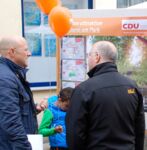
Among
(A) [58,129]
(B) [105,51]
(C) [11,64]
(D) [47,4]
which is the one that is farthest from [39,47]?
(B) [105,51]

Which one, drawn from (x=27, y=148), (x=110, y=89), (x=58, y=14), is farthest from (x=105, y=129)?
(x=58, y=14)

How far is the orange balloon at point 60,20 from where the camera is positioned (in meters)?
4.50

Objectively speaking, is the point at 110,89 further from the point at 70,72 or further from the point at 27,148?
the point at 70,72

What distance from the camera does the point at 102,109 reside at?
2.89 meters

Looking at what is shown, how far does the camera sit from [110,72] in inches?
119

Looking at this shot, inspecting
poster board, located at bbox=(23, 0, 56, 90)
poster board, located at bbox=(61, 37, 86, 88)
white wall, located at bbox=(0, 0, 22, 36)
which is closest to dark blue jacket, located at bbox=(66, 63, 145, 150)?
poster board, located at bbox=(61, 37, 86, 88)

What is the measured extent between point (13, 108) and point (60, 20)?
184cm

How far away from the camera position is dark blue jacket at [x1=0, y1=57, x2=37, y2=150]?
287 centimetres

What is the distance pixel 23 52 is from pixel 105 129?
88 cm

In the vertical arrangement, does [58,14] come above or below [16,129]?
above

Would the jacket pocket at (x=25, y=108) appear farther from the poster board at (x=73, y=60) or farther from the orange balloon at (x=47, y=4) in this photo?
the poster board at (x=73, y=60)

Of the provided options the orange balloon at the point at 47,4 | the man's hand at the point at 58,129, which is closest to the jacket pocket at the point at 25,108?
the man's hand at the point at 58,129

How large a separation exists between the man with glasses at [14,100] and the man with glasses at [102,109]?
13.8 inches

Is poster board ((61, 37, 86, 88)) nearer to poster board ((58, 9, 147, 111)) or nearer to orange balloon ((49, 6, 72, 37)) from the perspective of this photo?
poster board ((58, 9, 147, 111))
